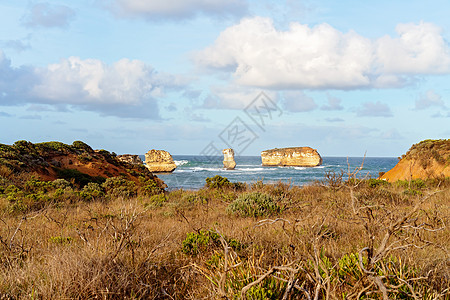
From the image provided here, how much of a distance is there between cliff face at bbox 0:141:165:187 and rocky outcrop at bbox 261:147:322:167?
225ft

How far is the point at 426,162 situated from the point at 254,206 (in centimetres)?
1662

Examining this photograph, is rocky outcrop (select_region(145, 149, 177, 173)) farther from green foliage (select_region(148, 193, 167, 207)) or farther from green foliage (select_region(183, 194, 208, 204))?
green foliage (select_region(183, 194, 208, 204))

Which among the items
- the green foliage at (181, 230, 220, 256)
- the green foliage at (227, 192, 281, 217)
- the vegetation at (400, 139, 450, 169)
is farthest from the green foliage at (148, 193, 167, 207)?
the vegetation at (400, 139, 450, 169)

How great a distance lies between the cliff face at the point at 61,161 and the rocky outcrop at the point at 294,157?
6844 centimetres

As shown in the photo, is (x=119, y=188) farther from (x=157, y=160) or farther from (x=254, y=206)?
(x=157, y=160)

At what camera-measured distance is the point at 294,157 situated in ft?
291

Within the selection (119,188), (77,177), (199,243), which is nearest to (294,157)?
(77,177)

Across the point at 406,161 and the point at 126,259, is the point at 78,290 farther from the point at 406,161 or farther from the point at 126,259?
the point at 406,161

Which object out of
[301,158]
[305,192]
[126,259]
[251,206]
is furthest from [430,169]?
[301,158]

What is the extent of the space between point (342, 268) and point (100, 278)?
8.25ft

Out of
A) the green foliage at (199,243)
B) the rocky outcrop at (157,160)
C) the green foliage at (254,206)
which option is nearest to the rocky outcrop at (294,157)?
the rocky outcrop at (157,160)

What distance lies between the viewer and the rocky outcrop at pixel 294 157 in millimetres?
86812

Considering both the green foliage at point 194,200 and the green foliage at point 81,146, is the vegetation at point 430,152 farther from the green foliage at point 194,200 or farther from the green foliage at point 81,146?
the green foliage at point 81,146

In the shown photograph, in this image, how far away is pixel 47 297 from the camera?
298 centimetres
